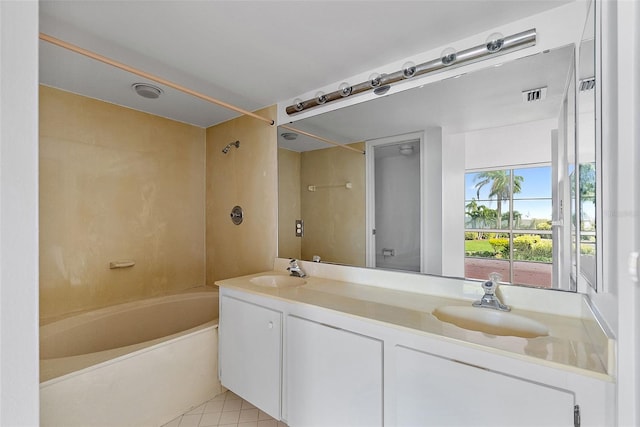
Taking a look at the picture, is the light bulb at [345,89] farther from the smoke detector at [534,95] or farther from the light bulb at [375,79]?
the smoke detector at [534,95]

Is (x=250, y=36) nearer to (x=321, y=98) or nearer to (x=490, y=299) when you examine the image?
(x=321, y=98)

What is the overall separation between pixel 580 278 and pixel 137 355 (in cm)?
225

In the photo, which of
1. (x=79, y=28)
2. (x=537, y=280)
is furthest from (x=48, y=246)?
(x=537, y=280)

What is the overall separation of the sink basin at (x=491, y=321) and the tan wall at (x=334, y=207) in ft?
2.15

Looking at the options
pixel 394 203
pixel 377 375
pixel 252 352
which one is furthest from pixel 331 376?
pixel 394 203

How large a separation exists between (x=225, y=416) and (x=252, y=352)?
522 millimetres

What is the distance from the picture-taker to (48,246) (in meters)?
2.06

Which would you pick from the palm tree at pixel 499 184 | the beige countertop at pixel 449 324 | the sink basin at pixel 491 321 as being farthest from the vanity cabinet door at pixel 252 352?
the palm tree at pixel 499 184

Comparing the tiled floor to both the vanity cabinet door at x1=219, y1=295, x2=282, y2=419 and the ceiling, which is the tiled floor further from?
the ceiling

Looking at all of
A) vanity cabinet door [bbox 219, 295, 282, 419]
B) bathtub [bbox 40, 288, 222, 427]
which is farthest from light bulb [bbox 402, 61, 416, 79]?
bathtub [bbox 40, 288, 222, 427]

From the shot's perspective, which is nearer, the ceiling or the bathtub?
the ceiling

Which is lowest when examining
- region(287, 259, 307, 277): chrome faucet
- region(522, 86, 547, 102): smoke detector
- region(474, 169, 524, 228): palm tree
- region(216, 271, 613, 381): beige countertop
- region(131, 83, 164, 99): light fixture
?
region(216, 271, 613, 381): beige countertop

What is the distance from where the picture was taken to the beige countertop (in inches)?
34.8

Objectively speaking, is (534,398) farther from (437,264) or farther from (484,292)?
(437,264)
